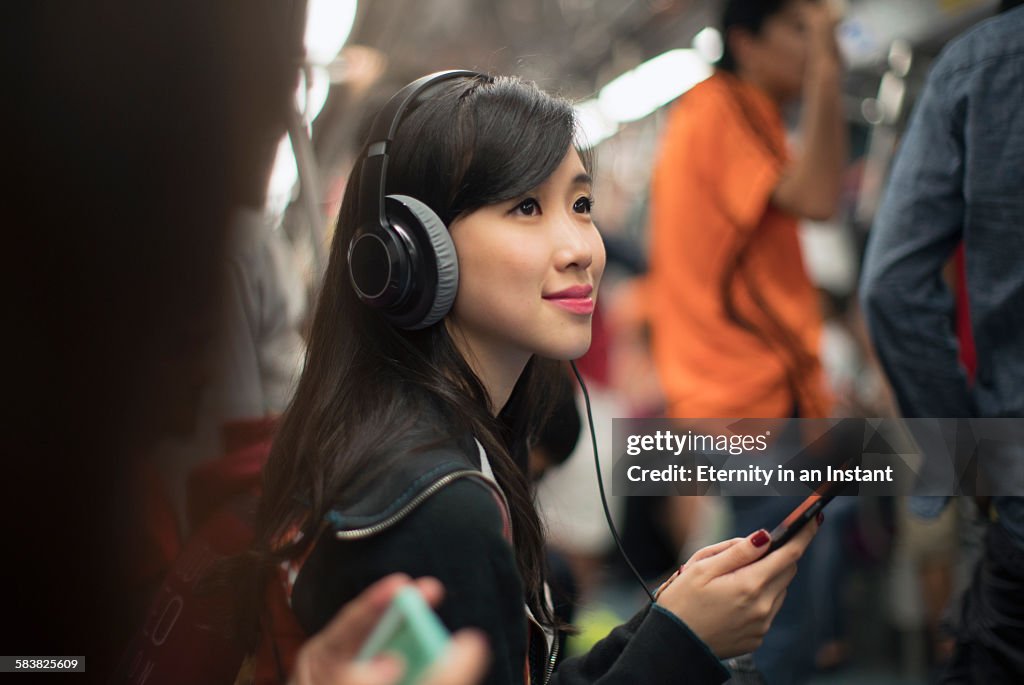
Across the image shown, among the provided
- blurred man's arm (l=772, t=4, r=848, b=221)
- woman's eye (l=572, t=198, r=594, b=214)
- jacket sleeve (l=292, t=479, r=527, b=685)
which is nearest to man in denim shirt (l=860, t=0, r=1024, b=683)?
blurred man's arm (l=772, t=4, r=848, b=221)

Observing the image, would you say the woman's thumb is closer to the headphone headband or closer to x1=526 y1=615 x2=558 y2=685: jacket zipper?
x1=526 y1=615 x2=558 y2=685: jacket zipper

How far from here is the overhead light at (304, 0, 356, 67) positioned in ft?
4.25

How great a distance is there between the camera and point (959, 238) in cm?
131

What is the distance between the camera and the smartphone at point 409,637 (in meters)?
0.51

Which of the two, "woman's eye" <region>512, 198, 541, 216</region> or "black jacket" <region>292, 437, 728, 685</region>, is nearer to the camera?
"black jacket" <region>292, 437, 728, 685</region>

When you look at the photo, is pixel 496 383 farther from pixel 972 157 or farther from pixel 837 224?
pixel 837 224

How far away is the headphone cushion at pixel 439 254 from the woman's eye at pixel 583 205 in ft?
0.49

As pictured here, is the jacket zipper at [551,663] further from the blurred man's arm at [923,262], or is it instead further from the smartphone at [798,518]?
the blurred man's arm at [923,262]

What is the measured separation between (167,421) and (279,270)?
13.7 inches

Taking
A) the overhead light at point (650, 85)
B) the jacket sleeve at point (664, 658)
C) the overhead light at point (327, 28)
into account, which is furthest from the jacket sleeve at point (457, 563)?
the overhead light at point (650, 85)

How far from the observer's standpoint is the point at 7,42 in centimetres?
95

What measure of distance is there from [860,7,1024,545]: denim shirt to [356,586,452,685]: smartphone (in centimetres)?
93

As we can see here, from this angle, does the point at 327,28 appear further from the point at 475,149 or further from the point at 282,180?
the point at 475,149

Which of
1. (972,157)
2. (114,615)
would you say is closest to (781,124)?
(972,157)
